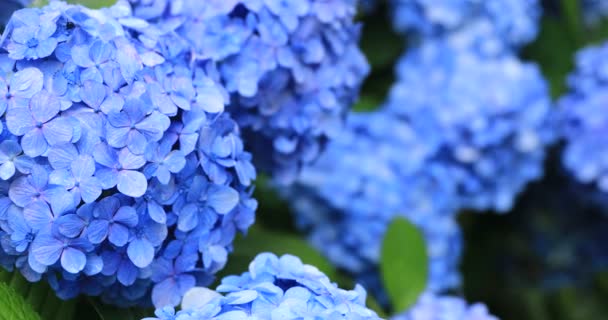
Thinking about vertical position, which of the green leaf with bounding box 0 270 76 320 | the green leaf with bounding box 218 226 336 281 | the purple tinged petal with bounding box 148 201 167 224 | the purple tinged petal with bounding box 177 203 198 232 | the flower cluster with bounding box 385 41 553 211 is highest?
the flower cluster with bounding box 385 41 553 211

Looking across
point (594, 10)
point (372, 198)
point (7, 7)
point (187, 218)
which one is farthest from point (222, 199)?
point (594, 10)

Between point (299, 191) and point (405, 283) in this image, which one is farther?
point (299, 191)

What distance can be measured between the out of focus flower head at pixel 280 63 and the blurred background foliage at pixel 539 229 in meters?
0.59

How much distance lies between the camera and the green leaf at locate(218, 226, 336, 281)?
1.37 metres

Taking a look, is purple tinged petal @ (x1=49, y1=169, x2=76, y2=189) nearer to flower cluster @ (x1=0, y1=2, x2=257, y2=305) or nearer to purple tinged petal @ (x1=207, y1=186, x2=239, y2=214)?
flower cluster @ (x1=0, y1=2, x2=257, y2=305)

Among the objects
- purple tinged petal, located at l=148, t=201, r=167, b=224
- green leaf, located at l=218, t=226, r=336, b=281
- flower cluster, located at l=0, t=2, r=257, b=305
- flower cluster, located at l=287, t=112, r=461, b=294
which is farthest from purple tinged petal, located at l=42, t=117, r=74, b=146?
flower cluster, located at l=287, t=112, r=461, b=294

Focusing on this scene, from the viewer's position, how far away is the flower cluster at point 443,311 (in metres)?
1.34

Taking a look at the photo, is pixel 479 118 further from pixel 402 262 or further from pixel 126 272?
pixel 126 272

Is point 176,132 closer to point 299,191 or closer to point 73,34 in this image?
point 73,34

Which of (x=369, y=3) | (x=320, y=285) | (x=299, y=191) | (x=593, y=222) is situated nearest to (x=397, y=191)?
(x=299, y=191)

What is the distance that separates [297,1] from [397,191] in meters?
0.61

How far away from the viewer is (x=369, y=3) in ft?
6.48

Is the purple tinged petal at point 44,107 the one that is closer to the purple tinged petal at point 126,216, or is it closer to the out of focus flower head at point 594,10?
the purple tinged petal at point 126,216

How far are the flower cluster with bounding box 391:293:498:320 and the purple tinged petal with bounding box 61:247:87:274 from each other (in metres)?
0.57
